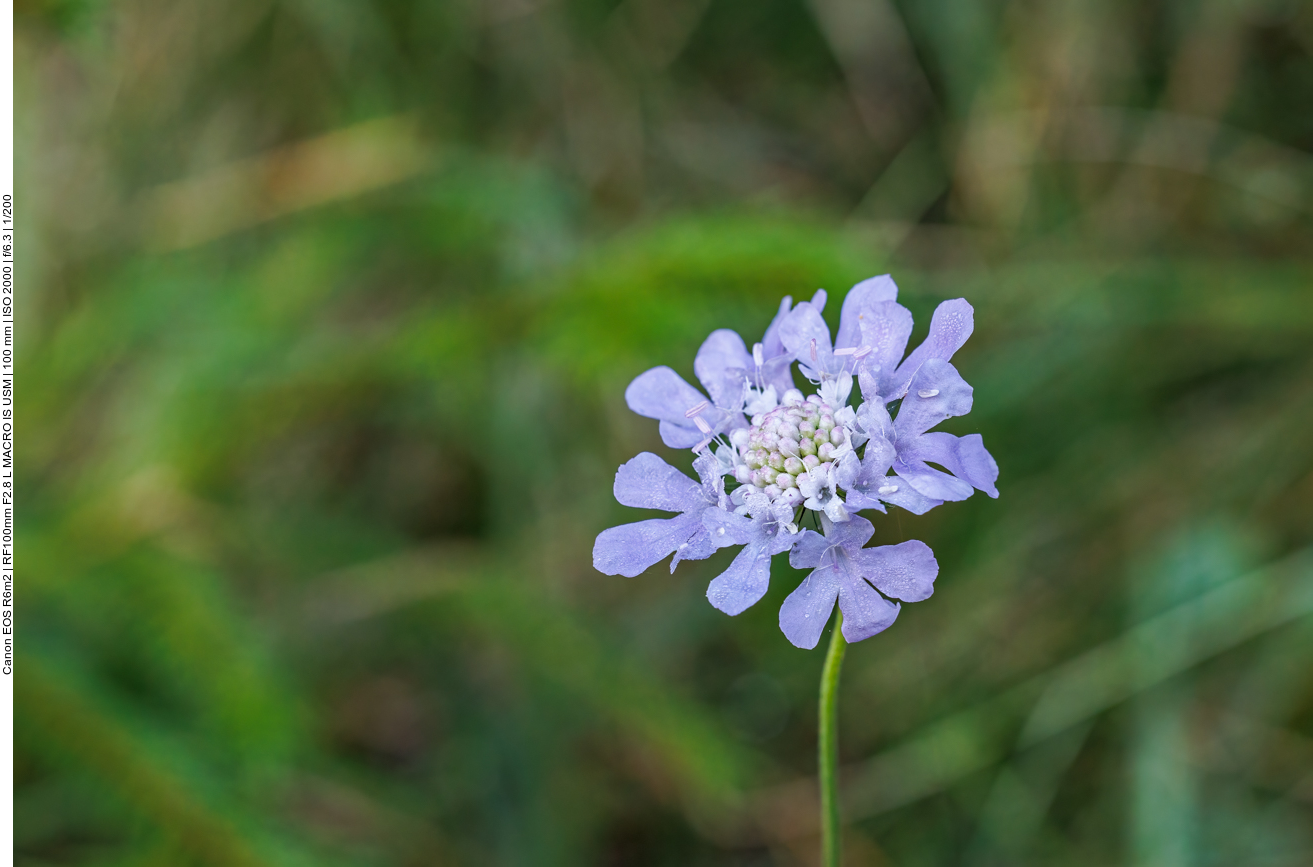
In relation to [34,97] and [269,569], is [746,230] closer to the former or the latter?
[269,569]

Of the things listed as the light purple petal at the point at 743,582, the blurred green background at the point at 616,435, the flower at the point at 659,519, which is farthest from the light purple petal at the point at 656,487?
the blurred green background at the point at 616,435

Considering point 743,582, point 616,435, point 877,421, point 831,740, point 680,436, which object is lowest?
point 831,740

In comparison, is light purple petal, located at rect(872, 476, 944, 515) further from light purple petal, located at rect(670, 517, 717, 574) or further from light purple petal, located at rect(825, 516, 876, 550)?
light purple petal, located at rect(670, 517, 717, 574)

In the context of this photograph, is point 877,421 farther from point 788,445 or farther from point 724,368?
point 724,368

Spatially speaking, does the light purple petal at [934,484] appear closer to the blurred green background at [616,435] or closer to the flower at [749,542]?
the flower at [749,542]

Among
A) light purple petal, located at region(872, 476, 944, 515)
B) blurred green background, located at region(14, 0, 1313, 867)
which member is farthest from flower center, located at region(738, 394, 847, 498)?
blurred green background, located at region(14, 0, 1313, 867)

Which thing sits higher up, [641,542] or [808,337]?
[808,337]

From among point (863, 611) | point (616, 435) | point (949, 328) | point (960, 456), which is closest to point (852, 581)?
point (863, 611)
